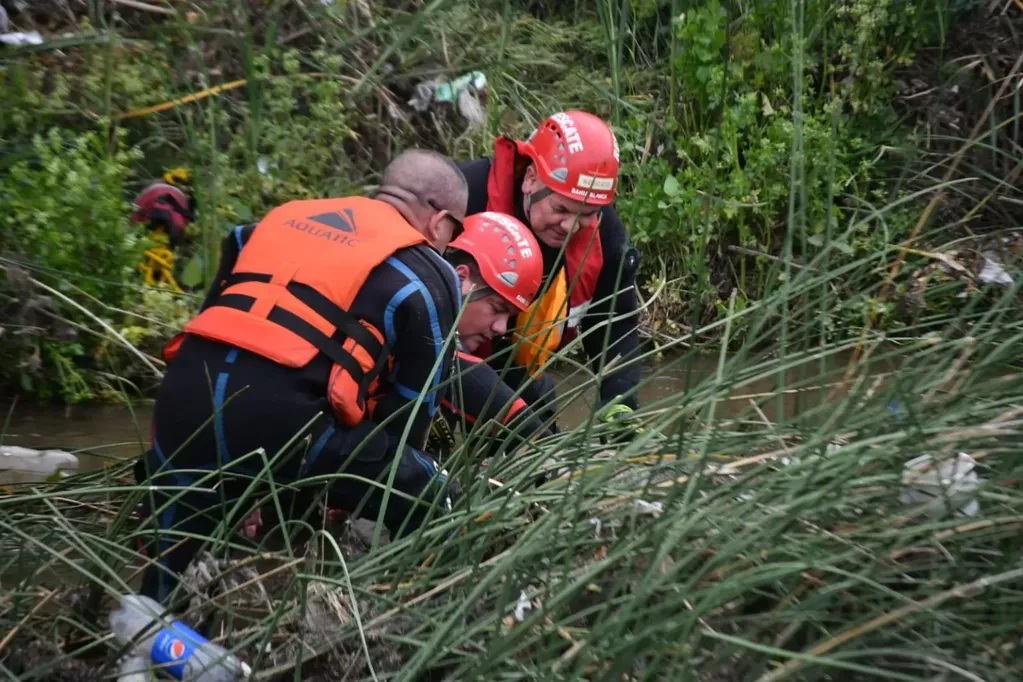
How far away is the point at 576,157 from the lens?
463 centimetres

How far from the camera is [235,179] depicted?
6.12m

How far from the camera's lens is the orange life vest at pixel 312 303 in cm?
331

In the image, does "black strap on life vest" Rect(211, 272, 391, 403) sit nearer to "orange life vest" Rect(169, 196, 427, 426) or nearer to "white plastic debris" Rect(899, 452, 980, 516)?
"orange life vest" Rect(169, 196, 427, 426)

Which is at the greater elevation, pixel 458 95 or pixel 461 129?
pixel 458 95

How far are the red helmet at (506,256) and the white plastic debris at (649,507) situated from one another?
1451mm

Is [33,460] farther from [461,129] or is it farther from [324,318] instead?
[461,129]

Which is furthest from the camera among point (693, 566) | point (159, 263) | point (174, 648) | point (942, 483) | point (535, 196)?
point (159, 263)

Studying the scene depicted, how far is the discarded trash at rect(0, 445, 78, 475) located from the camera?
4559mm

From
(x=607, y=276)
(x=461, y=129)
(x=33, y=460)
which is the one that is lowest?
(x=33, y=460)

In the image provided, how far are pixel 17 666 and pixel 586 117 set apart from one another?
2.80 metres

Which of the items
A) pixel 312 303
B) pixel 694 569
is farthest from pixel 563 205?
pixel 694 569

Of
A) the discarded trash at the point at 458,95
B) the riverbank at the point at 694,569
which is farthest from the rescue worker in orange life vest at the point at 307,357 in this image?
the discarded trash at the point at 458,95

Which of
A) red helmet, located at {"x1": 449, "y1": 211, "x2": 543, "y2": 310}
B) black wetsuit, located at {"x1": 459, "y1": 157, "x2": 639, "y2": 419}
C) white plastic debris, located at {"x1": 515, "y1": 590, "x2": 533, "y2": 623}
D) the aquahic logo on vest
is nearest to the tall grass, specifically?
white plastic debris, located at {"x1": 515, "y1": 590, "x2": 533, "y2": 623}

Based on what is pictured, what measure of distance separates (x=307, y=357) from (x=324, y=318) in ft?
0.35
